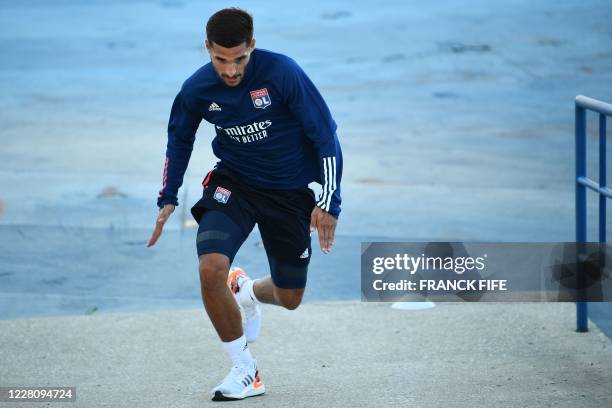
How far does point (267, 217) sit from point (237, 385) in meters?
0.85

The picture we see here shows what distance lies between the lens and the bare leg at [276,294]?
5863 mm

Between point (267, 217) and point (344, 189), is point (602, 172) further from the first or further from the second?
point (344, 189)

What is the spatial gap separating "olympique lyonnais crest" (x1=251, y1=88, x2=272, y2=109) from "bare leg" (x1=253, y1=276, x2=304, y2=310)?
1056 mm

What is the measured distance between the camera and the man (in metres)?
5.20

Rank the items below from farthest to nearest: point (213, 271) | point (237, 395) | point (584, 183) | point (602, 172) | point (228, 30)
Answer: point (584, 183), point (602, 172), point (237, 395), point (213, 271), point (228, 30)

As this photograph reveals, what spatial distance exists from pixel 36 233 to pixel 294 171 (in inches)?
154

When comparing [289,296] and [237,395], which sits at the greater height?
[289,296]

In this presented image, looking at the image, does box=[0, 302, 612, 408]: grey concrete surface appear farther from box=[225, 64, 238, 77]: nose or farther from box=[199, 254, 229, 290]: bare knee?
box=[225, 64, 238, 77]: nose

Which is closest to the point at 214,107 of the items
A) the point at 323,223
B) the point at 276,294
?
the point at 323,223

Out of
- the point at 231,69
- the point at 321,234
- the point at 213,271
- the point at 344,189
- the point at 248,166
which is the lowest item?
the point at 344,189

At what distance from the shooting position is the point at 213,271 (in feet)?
16.9

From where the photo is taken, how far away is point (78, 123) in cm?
1305

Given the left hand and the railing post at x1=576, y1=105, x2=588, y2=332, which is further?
the railing post at x1=576, y1=105, x2=588, y2=332

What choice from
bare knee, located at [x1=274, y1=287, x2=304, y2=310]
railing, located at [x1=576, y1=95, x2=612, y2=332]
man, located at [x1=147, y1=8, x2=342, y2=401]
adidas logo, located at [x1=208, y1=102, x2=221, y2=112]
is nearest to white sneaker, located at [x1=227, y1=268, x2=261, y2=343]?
bare knee, located at [x1=274, y1=287, x2=304, y2=310]
